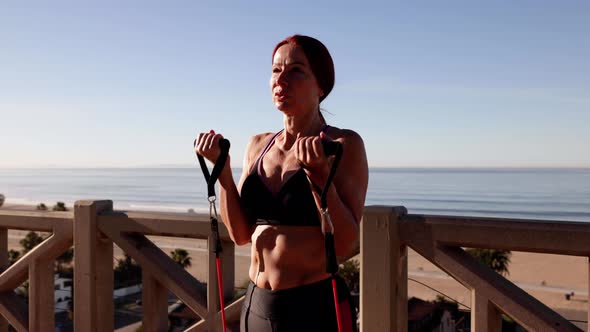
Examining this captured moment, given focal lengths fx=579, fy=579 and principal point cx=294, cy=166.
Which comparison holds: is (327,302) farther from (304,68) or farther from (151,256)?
(151,256)

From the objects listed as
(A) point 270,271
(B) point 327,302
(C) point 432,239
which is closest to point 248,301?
(A) point 270,271

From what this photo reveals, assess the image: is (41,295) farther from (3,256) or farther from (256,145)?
(256,145)

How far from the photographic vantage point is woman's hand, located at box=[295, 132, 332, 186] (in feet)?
5.45

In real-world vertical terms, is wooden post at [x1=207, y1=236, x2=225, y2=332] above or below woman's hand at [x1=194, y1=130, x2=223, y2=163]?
below

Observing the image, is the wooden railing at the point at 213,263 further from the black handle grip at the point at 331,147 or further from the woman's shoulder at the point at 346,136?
the black handle grip at the point at 331,147

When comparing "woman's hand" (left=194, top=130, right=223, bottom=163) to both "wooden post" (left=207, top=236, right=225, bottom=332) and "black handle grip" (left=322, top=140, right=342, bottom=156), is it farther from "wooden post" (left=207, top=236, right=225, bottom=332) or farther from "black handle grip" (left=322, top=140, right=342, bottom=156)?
"wooden post" (left=207, top=236, right=225, bottom=332)

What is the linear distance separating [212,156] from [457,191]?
60.8 meters

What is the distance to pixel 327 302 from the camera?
2.05 metres

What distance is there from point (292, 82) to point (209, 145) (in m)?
0.37

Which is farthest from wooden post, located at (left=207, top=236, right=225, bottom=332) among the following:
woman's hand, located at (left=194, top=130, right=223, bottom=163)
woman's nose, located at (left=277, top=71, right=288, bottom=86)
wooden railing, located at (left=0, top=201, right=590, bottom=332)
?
woman's nose, located at (left=277, top=71, right=288, bottom=86)

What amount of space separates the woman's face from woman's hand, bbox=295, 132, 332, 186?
0.42 m

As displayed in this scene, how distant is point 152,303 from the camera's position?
3441 millimetres

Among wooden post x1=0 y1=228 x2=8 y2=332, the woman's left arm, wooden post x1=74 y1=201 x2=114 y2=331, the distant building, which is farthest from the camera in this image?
the distant building

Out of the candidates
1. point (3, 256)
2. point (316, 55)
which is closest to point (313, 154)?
point (316, 55)
